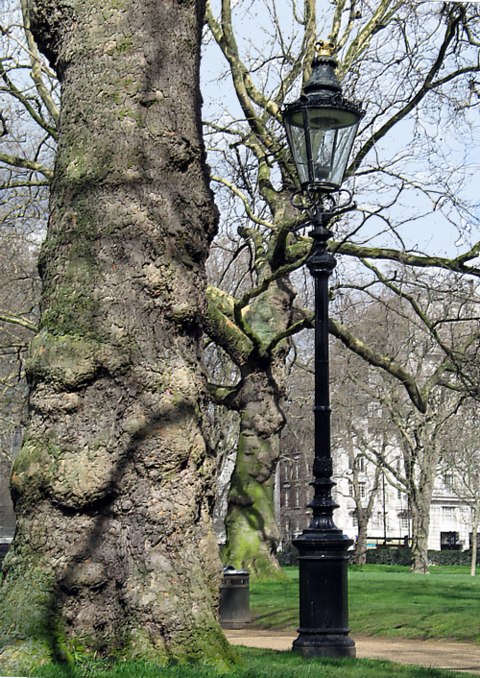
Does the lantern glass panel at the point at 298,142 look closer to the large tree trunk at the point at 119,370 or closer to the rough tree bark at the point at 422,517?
the large tree trunk at the point at 119,370

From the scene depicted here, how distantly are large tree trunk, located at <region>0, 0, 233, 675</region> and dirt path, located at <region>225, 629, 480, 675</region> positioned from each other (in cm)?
369

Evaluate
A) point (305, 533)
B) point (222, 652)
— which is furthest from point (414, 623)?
point (222, 652)

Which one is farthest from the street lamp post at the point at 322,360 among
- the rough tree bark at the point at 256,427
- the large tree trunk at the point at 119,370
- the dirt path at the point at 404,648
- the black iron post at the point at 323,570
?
the rough tree bark at the point at 256,427

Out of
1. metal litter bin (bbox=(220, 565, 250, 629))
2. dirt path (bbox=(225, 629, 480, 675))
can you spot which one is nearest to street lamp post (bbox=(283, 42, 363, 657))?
dirt path (bbox=(225, 629, 480, 675))

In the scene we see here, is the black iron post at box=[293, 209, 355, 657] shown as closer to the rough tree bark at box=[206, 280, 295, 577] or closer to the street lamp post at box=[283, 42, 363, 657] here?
the street lamp post at box=[283, 42, 363, 657]

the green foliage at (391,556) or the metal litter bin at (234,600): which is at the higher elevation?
the green foliage at (391,556)

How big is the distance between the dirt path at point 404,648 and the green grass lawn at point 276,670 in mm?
1221

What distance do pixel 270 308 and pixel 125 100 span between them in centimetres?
1293

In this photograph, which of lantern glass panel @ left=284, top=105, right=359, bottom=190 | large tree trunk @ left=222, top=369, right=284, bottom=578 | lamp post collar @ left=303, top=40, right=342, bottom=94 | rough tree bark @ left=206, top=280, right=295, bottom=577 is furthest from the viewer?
large tree trunk @ left=222, top=369, right=284, bottom=578

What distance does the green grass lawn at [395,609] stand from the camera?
1233 cm

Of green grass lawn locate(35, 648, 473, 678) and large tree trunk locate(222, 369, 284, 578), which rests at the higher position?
large tree trunk locate(222, 369, 284, 578)

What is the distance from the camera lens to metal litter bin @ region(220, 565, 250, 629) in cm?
1330

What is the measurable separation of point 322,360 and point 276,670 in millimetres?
3336

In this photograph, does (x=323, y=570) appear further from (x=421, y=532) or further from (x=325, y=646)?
(x=421, y=532)
